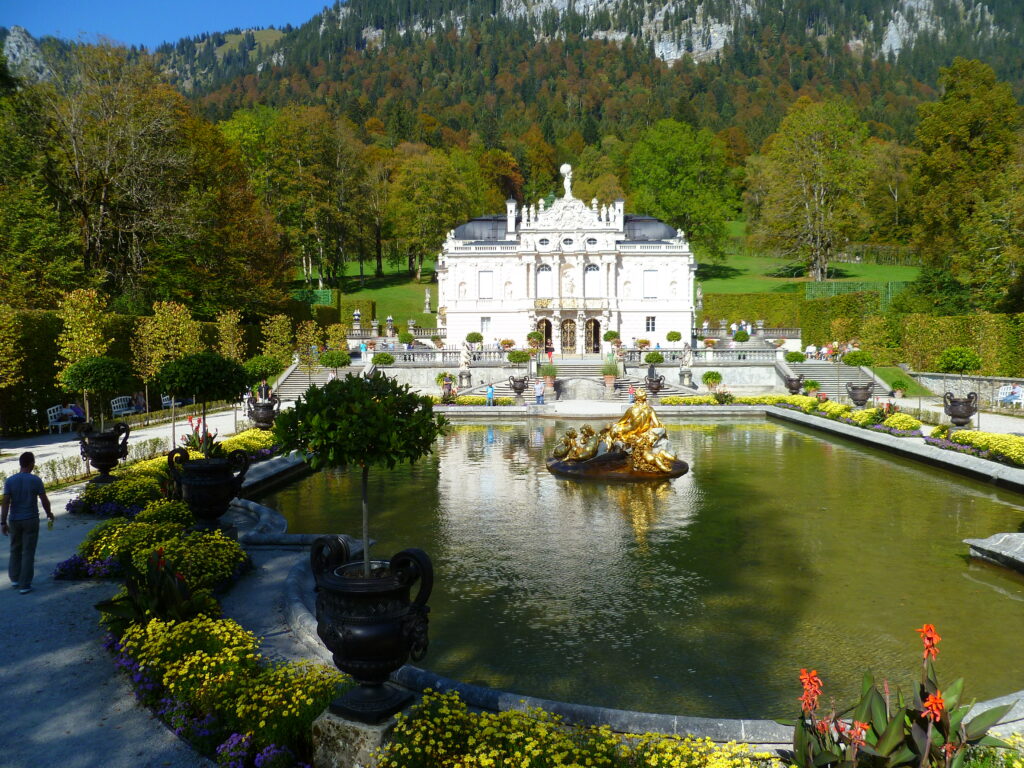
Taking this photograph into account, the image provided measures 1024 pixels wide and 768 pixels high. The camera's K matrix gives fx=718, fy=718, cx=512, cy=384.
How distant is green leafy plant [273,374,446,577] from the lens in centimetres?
616

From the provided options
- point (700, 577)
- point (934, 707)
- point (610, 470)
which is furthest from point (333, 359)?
point (934, 707)

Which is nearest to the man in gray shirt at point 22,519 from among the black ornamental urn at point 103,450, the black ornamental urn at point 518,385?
the black ornamental urn at point 103,450

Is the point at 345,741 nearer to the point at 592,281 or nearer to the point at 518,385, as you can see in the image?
the point at 518,385

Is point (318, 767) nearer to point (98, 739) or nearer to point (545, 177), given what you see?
point (98, 739)

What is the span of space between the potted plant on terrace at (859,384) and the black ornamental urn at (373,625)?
27688 mm

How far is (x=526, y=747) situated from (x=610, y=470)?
12.9 m

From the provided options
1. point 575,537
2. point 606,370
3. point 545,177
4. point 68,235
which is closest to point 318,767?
point 575,537

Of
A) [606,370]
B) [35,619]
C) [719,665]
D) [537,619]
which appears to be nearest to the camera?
[719,665]

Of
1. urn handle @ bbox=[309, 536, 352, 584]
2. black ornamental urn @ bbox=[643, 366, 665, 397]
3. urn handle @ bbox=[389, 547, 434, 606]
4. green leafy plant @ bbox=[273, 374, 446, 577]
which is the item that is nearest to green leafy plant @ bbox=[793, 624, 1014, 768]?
urn handle @ bbox=[389, 547, 434, 606]

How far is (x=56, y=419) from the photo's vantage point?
2527 centimetres

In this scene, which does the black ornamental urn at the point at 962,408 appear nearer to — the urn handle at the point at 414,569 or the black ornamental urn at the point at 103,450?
the urn handle at the point at 414,569

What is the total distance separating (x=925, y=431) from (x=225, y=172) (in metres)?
48.0

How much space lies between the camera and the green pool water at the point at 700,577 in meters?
7.53

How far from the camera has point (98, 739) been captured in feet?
19.4
